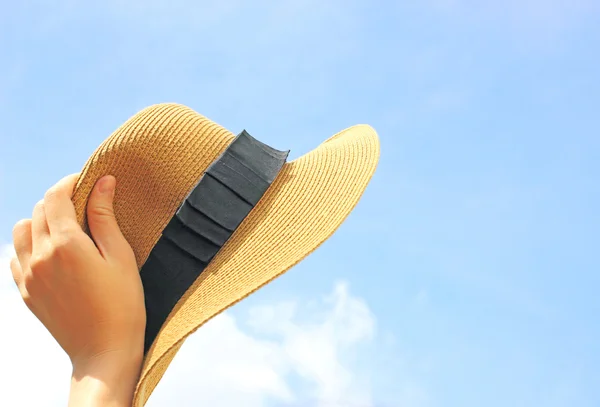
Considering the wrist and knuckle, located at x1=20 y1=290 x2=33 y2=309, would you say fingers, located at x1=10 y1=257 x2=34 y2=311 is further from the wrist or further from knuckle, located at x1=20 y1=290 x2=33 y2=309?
the wrist

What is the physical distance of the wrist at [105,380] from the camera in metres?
1.71

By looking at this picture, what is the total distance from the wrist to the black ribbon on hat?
104mm

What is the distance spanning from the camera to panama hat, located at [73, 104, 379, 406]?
1893mm

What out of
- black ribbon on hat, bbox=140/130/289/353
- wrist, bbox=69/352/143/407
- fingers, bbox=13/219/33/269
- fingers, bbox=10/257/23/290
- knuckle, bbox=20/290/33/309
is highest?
black ribbon on hat, bbox=140/130/289/353

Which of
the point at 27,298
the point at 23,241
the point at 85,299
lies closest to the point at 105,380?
the point at 85,299

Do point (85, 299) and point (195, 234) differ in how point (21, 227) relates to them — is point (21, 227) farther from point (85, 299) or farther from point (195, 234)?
point (195, 234)

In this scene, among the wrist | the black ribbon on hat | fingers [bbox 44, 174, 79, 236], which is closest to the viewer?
the wrist

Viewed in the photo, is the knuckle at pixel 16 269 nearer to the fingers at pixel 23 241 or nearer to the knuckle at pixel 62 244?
the fingers at pixel 23 241

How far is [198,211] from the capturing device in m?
1.96

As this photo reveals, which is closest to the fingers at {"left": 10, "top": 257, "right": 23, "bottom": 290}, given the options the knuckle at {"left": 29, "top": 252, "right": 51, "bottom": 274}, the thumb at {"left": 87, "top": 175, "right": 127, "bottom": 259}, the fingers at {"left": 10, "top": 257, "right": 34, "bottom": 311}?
the fingers at {"left": 10, "top": 257, "right": 34, "bottom": 311}

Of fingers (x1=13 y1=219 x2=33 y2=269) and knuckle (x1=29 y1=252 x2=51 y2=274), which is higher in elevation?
fingers (x1=13 y1=219 x2=33 y2=269)

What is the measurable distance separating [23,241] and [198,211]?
456 mm

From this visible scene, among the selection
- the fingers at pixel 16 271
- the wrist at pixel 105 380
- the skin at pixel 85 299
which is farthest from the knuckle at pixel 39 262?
the wrist at pixel 105 380

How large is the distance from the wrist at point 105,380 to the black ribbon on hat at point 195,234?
10 cm
